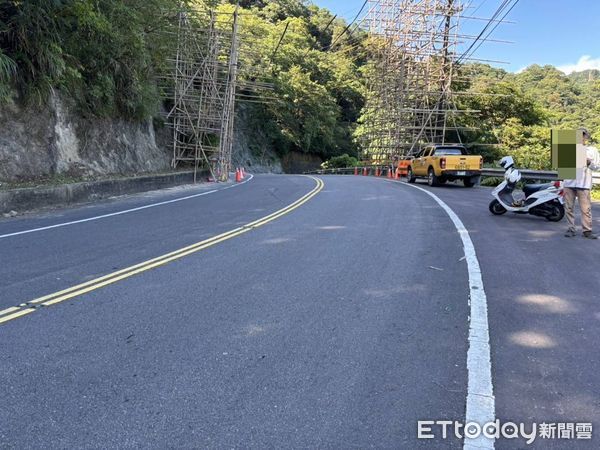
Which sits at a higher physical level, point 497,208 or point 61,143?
point 61,143

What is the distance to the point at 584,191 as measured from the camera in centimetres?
923

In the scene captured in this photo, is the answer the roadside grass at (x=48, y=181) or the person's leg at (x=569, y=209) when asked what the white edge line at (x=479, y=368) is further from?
the roadside grass at (x=48, y=181)

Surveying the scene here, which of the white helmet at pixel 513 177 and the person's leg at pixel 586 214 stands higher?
the white helmet at pixel 513 177

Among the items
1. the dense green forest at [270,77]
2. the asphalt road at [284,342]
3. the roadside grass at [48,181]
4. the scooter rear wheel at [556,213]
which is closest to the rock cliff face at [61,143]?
the roadside grass at [48,181]

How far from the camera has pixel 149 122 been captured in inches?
913

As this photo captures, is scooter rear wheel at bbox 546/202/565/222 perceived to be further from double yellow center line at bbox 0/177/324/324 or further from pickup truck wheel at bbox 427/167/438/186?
pickup truck wheel at bbox 427/167/438/186

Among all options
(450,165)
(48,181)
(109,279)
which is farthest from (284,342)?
(450,165)

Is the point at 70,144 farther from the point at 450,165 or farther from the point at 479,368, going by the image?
the point at 479,368

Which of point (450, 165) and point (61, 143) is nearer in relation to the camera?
point (61, 143)

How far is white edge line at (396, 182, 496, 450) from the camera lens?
10.5 feet

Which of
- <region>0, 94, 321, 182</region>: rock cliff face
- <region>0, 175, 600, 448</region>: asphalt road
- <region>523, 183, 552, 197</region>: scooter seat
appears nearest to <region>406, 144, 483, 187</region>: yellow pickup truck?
<region>523, 183, 552, 197</region>: scooter seat

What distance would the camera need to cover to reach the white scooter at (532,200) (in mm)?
10930

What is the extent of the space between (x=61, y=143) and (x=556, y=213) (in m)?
13.9

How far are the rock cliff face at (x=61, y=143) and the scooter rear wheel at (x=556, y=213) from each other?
13185 millimetres
